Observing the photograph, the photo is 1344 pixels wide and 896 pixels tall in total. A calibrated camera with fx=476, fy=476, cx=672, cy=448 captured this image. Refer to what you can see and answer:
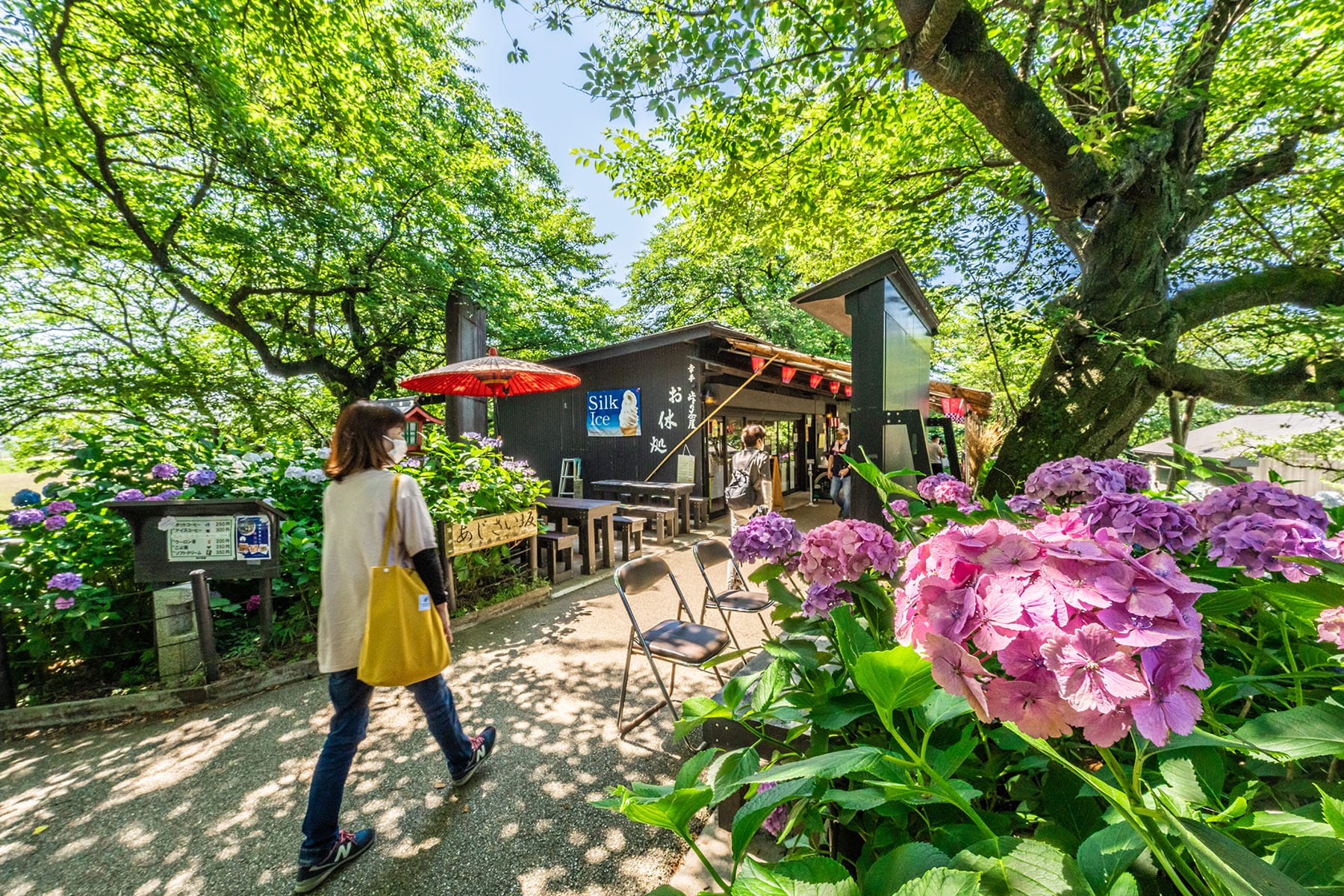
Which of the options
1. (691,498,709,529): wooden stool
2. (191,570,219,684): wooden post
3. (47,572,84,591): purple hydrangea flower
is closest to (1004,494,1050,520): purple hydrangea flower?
(191,570,219,684): wooden post

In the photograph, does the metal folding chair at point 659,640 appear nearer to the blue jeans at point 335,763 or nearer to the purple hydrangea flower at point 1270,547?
the blue jeans at point 335,763

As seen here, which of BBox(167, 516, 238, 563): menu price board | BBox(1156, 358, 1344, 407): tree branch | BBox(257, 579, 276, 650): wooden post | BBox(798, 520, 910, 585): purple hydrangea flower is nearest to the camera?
BBox(798, 520, 910, 585): purple hydrangea flower

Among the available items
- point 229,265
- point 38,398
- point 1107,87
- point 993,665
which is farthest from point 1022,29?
point 38,398

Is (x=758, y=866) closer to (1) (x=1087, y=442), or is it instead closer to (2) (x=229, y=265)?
(1) (x=1087, y=442)

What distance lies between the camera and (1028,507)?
5.32ft

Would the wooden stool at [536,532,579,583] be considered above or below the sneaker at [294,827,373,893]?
above

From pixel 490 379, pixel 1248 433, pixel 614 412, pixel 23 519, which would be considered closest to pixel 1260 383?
pixel 1248 433

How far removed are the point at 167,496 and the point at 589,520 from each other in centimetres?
379

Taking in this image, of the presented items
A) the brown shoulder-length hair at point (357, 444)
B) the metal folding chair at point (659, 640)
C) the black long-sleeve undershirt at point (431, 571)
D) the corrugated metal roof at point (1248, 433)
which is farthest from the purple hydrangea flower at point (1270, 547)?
the brown shoulder-length hair at point (357, 444)

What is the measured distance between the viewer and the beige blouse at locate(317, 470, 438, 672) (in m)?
2.00

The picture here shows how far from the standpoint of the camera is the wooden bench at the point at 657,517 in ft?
25.0

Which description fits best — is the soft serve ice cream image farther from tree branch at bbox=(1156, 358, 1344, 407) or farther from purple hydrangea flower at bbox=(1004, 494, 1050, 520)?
purple hydrangea flower at bbox=(1004, 494, 1050, 520)

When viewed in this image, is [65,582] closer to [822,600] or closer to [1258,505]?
[822,600]

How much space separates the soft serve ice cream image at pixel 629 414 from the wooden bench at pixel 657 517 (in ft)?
6.15
